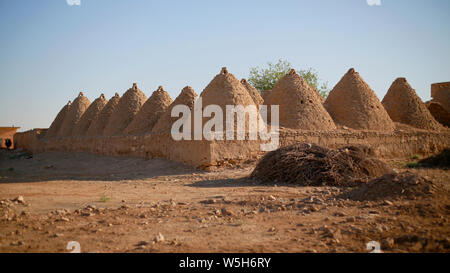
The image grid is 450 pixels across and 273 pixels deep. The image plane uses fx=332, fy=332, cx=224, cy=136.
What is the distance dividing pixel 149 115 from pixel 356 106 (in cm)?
827

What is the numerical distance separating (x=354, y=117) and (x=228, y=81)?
5323mm

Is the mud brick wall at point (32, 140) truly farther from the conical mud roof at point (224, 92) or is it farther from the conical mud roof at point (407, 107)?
the conical mud roof at point (407, 107)

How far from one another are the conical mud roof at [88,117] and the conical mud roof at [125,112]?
2684 millimetres

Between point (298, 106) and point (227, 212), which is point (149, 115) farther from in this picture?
point (227, 212)

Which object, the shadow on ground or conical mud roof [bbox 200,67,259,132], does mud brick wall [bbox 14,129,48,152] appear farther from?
conical mud roof [bbox 200,67,259,132]

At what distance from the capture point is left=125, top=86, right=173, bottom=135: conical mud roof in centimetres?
1360

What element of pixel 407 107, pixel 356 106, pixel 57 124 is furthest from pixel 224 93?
pixel 57 124

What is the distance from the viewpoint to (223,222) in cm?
365

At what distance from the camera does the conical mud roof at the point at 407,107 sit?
14.4m

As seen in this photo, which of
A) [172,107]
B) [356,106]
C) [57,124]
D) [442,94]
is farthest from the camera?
[57,124]

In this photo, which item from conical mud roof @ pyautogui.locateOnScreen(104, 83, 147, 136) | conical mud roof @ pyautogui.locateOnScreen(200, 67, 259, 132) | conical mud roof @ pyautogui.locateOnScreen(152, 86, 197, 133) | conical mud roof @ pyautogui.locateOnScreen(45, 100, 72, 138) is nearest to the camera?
conical mud roof @ pyautogui.locateOnScreen(200, 67, 259, 132)

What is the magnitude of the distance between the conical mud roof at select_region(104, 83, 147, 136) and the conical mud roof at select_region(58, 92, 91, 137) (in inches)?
194

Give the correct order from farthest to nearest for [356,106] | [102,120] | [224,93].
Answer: [102,120] < [356,106] < [224,93]

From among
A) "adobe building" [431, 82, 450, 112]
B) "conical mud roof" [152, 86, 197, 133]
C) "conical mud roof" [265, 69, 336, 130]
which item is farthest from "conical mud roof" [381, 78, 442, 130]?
"conical mud roof" [152, 86, 197, 133]
